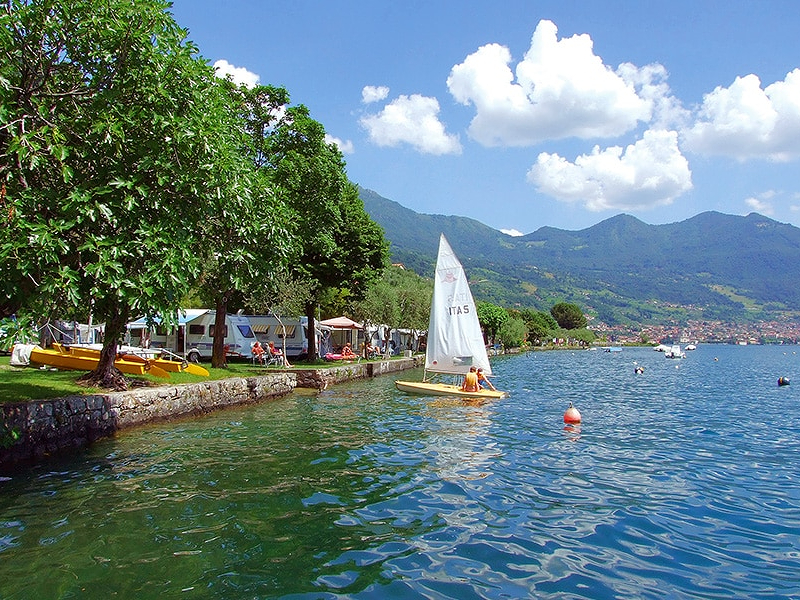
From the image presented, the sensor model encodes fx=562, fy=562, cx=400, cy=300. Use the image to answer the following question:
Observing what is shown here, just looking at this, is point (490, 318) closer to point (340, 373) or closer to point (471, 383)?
point (340, 373)

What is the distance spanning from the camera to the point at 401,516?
909cm

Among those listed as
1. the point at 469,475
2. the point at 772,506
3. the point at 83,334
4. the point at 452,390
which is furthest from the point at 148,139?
the point at 83,334

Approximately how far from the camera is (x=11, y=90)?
1032 centimetres

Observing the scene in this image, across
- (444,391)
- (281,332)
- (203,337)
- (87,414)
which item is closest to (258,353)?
(203,337)

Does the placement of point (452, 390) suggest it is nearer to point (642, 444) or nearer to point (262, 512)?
point (642, 444)

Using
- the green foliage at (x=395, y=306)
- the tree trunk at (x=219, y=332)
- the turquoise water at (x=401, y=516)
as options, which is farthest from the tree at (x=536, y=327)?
the turquoise water at (x=401, y=516)

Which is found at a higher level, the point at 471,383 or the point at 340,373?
the point at 471,383

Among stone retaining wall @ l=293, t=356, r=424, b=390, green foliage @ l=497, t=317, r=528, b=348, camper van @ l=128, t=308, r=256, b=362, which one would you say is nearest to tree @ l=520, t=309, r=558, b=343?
green foliage @ l=497, t=317, r=528, b=348

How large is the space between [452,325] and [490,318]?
81.0 metres

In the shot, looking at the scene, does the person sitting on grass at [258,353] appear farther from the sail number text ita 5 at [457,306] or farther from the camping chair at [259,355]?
the sail number text ita 5 at [457,306]

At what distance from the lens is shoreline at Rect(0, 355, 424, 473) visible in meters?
12.4

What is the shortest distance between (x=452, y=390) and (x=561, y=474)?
45.3ft

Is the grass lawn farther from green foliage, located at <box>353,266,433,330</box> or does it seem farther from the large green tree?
green foliage, located at <box>353,266,433,330</box>

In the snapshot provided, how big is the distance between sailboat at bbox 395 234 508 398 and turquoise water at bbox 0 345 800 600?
9.64 meters
